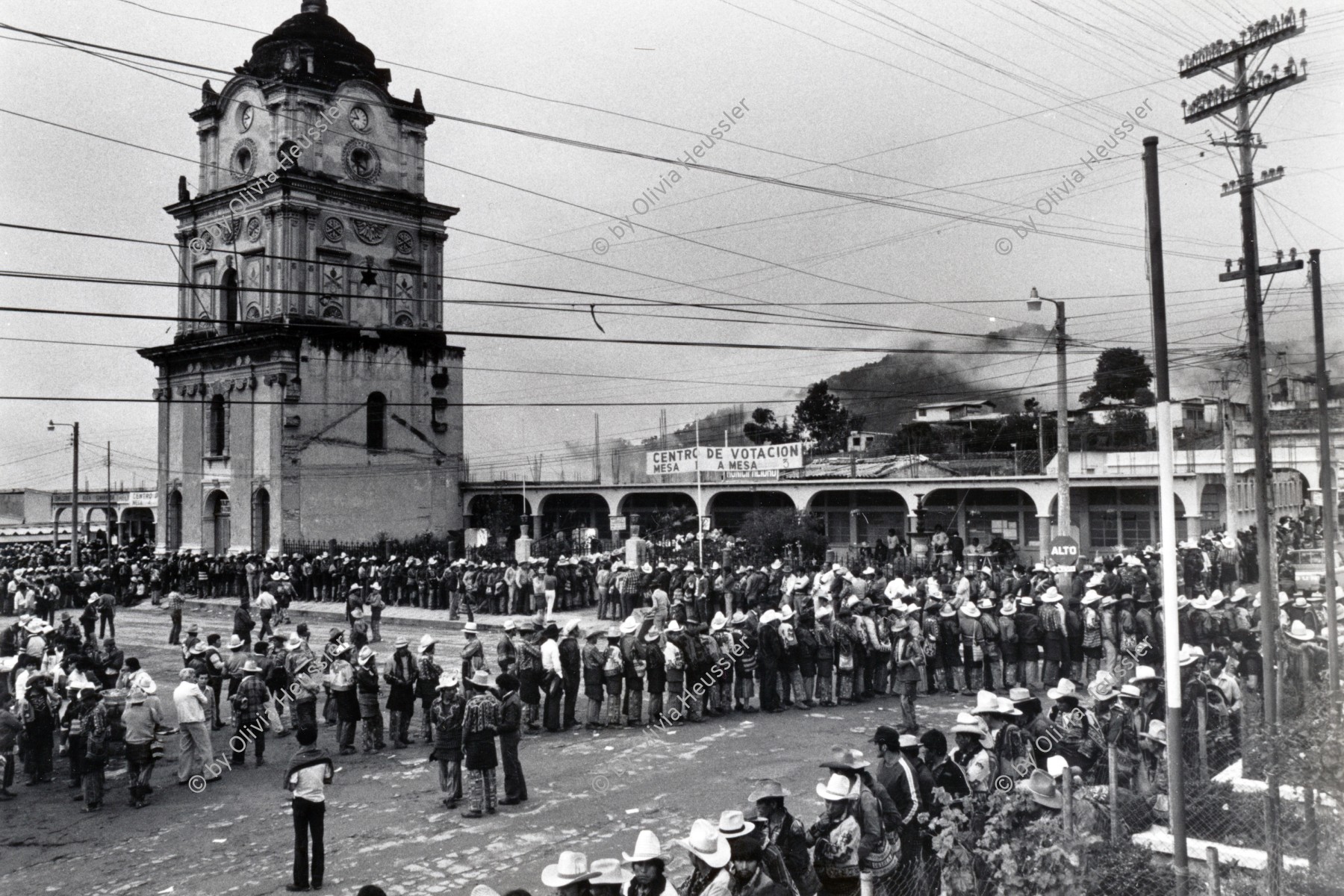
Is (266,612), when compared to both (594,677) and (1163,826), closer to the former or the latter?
(594,677)

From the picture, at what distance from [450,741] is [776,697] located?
6.03 m

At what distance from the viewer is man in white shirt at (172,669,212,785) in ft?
38.3

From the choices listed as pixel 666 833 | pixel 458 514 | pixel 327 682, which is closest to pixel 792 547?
pixel 458 514

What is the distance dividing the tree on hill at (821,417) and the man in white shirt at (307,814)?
74.4 m

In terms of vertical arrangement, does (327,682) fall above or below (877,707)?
above

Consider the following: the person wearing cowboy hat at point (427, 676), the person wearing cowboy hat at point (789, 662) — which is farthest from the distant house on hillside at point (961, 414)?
the person wearing cowboy hat at point (427, 676)

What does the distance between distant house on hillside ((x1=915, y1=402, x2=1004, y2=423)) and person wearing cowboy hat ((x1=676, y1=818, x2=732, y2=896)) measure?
227ft

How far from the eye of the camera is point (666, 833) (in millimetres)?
9578

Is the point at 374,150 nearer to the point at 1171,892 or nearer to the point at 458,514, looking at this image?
the point at 458,514

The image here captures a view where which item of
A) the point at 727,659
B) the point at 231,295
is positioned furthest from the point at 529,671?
the point at 231,295

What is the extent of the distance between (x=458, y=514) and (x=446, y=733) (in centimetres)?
3761

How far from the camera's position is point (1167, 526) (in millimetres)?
7348
